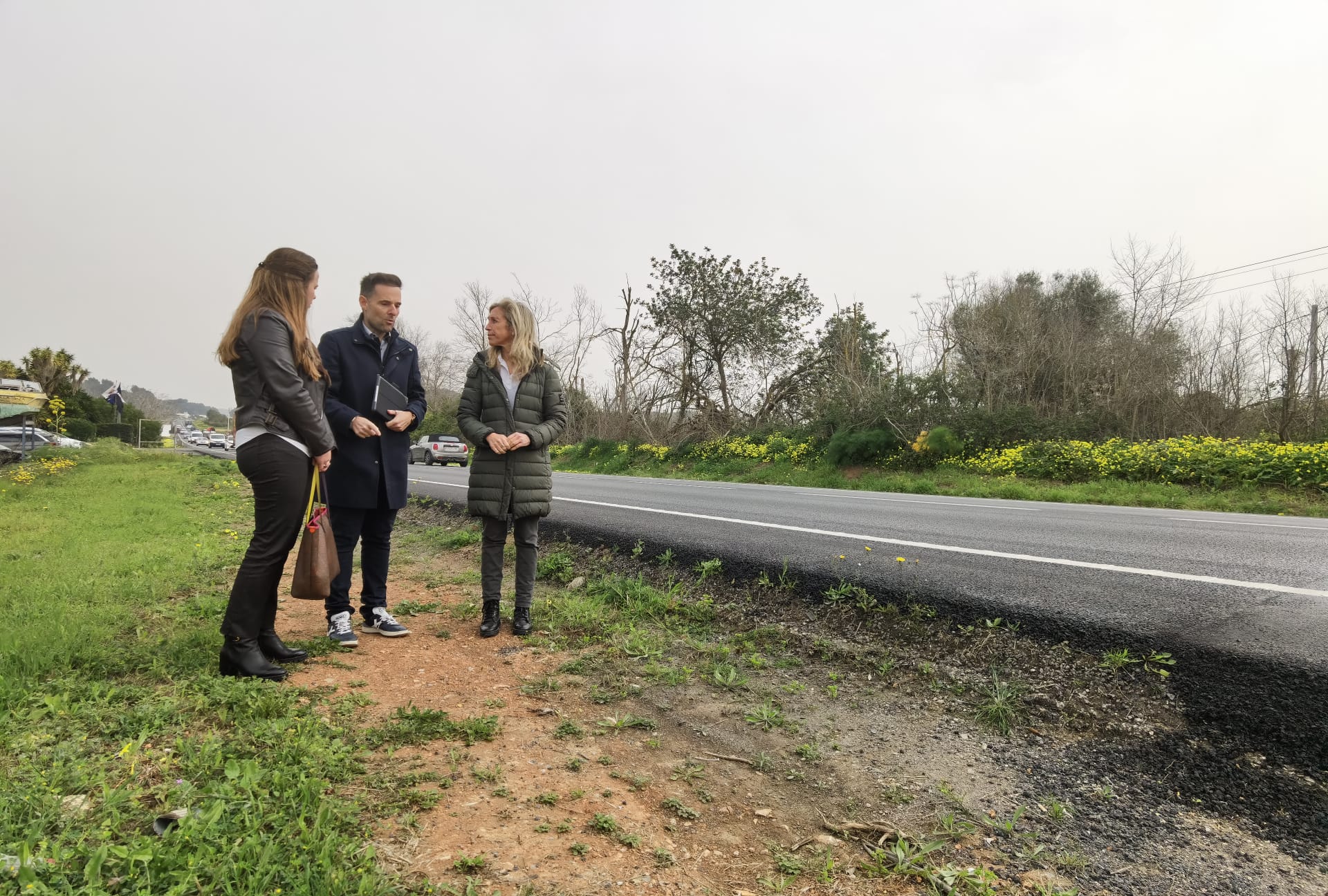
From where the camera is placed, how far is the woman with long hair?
3.09 meters

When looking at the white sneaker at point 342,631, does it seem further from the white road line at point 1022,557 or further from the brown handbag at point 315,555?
→ the white road line at point 1022,557

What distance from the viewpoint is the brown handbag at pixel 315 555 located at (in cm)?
329

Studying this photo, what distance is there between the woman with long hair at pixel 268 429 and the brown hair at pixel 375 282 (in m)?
0.69

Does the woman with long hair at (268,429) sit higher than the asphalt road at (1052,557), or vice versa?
the woman with long hair at (268,429)

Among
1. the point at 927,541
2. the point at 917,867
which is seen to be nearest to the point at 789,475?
the point at 927,541

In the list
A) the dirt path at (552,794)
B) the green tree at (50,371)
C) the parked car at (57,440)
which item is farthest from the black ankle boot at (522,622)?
the green tree at (50,371)

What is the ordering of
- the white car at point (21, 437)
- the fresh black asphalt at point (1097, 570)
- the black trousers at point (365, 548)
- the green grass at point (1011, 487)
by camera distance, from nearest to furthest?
the fresh black asphalt at point (1097, 570), the black trousers at point (365, 548), the green grass at point (1011, 487), the white car at point (21, 437)

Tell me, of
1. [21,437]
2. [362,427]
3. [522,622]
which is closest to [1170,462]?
[522,622]

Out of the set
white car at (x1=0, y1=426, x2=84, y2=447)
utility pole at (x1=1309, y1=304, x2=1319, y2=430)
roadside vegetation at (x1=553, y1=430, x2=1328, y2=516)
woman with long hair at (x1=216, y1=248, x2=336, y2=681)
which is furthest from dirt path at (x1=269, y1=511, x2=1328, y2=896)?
white car at (x1=0, y1=426, x2=84, y2=447)

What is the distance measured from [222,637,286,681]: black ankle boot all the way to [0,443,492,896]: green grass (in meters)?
0.07

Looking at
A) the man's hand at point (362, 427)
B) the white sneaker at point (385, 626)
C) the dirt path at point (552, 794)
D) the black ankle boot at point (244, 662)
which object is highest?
the man's hand at point (362, 427)

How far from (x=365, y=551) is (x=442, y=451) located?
22.8 m

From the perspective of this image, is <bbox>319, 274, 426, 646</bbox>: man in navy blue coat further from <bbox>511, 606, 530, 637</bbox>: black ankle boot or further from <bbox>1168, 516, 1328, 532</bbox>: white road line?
<bbox>1168, 516, 1328, 532</bbox>: white road line

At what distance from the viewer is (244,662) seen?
3080 millimetres
